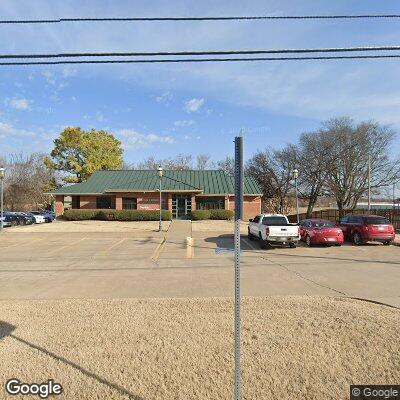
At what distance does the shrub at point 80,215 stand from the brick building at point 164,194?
2.63m

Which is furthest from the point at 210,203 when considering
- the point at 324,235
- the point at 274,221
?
the point at 324,235

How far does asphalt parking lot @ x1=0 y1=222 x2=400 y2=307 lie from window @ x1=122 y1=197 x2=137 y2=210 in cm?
2196

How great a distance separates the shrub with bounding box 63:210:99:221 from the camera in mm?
38250

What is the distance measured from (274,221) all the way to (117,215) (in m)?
21.7

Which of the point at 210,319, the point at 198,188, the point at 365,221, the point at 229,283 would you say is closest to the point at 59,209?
the point at 198,188

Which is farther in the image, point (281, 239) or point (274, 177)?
point (274, 177)

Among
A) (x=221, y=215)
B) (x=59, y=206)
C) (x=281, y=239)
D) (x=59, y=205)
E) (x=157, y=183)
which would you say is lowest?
(x=281, y=239)

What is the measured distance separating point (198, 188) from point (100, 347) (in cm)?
3499

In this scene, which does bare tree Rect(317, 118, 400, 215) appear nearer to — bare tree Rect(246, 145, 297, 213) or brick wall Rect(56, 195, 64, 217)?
bare tree Rect(246, 145, 297, 213)

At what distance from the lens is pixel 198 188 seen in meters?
39.8

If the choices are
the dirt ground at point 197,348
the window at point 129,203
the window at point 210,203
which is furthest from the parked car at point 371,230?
Result: the window at point 129,203

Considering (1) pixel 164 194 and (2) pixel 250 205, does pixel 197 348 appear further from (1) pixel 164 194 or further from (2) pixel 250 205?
(2) pixel 250 205

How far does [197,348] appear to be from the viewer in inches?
195

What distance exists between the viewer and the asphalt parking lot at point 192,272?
28.7ft
